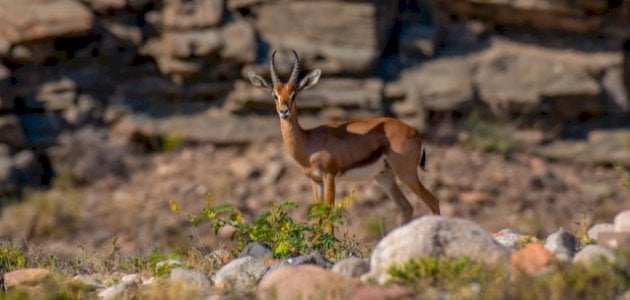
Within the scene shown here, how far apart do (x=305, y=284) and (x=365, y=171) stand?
16.9 ft

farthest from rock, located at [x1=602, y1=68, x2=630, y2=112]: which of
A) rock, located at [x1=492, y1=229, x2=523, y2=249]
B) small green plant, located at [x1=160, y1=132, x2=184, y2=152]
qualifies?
rock, located at [x1=492, y1=229, x2=523, y2=249]

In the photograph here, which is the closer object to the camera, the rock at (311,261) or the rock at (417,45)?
the rock at (311,261)

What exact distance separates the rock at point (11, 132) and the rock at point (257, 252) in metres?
9.26

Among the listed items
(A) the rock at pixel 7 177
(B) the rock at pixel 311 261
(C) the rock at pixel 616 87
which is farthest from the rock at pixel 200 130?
(B) the rock at pixel 311 261

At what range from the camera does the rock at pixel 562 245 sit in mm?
7920

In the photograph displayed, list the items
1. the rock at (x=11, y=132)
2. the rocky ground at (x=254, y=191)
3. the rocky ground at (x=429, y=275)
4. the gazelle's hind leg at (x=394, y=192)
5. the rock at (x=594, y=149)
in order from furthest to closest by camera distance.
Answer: the rock at (x=594, y=149)
the rock at (x=11, y=132)
the rocky ground at (x=254, y=191)
the gazelle's hind leg at (x=394, y=192)
the rocky ground at (x=429, y=275)

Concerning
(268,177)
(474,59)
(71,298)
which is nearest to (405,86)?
(474,59)

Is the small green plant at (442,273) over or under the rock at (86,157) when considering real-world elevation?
over

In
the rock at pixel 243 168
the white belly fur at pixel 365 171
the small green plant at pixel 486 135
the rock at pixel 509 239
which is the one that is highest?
the rock at pixel 509 239

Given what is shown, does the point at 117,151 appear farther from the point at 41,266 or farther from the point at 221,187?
the point at 41,266

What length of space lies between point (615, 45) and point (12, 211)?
8.54m

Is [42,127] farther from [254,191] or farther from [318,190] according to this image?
[318,190]

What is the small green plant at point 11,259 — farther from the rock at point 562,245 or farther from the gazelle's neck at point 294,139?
the rock at point 562,245

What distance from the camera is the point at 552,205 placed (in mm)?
18141
